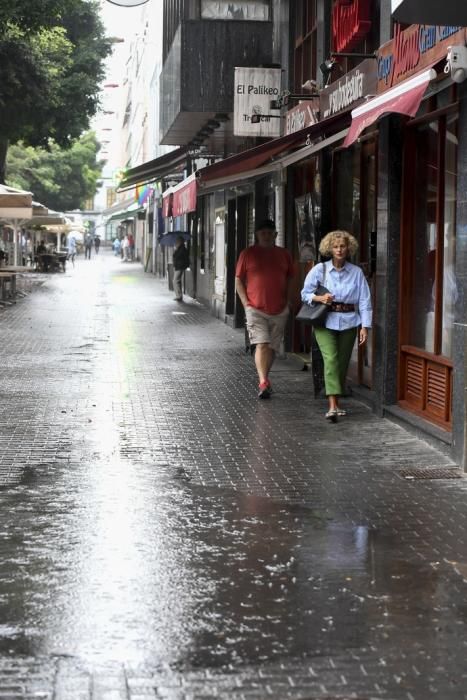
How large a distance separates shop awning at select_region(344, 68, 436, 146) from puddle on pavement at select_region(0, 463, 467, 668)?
299cm

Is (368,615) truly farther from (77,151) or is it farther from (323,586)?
(77,151)

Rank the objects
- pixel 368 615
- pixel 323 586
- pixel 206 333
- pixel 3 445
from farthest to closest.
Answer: pixel 206 333, pixel 3 445, pixel 323 586, pixel 368 615

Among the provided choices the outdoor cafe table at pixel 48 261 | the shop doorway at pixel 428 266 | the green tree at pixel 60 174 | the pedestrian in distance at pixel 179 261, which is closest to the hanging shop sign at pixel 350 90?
the shop doorway at pixel 428 266

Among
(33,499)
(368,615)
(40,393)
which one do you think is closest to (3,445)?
(33,499)

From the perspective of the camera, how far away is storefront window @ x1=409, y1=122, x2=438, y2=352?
33.0 feet

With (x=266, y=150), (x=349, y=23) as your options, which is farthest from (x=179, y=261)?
(x=349, y=23)

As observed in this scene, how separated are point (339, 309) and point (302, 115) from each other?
4.65 m

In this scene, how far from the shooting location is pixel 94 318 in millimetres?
23156

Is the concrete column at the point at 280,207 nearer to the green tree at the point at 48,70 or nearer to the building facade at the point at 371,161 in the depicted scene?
the building facade at the point at 371,161

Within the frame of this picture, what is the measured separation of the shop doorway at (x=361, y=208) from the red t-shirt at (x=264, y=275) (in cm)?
87

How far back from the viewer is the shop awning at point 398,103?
26.9ft

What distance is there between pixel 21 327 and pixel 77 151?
261 feet

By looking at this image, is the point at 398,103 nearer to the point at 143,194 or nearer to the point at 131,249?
the point at 143,194

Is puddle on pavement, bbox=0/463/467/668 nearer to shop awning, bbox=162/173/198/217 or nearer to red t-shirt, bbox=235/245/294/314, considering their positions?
red t-shirt, bbox=235/245/294/314
